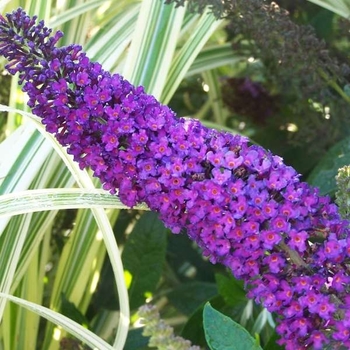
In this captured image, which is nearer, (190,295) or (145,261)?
(145,261)

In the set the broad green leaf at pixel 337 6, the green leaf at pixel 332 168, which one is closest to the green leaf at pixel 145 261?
the green leaf at pixel 332 168

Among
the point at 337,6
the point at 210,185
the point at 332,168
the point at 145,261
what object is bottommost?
the point at 145,261

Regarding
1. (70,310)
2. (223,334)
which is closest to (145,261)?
(70,310)

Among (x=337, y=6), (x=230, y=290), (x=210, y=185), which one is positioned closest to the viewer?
(x=210, y=185)

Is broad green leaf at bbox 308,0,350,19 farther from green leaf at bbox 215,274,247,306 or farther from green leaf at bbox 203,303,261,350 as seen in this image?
green leaf at bbox 203,303,261,350

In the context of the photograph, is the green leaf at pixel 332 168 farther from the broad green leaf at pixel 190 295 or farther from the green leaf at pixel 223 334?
the green leaf at pixel 223 334

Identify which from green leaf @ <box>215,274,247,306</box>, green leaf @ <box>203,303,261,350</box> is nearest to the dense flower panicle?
green leaf @ <box>203,303,261,350</box>

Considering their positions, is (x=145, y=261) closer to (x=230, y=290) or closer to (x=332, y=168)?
(x=230, y=290)
